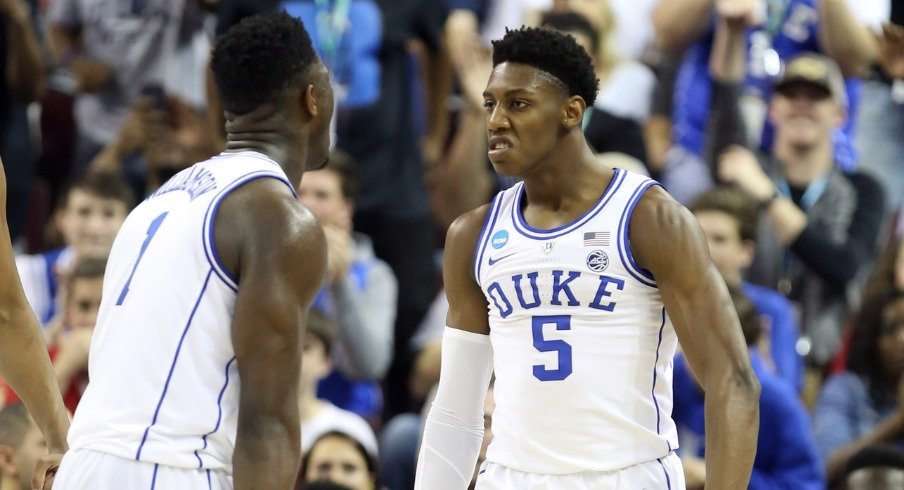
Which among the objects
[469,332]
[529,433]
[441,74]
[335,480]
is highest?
[441,74]

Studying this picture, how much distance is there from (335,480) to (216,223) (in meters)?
2.66

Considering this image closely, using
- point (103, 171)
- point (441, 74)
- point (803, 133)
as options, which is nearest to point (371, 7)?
point (441, 74)

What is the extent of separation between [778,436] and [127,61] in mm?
4579

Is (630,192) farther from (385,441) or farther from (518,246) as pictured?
(385,441)

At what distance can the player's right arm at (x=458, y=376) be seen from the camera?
448cm

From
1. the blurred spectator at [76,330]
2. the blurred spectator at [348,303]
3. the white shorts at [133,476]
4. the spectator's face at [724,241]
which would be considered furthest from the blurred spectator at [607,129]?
the white shorts at [133,476]

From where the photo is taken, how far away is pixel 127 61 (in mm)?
8500

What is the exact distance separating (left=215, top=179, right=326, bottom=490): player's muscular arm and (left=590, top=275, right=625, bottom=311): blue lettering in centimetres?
96

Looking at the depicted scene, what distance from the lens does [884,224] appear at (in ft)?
25.3

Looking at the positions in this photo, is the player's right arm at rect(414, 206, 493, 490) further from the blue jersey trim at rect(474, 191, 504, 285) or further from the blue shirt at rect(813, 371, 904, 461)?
the blue shirt at rect(813, 371, 904, 461)

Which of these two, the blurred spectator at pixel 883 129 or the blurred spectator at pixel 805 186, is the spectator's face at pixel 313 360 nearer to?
the blurred spectator at pixel 805 186

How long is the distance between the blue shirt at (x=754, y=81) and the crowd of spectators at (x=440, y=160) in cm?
1

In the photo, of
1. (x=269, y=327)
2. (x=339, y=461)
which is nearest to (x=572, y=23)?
(x=339, y=461)

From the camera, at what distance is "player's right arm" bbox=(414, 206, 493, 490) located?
4477 millimetres
